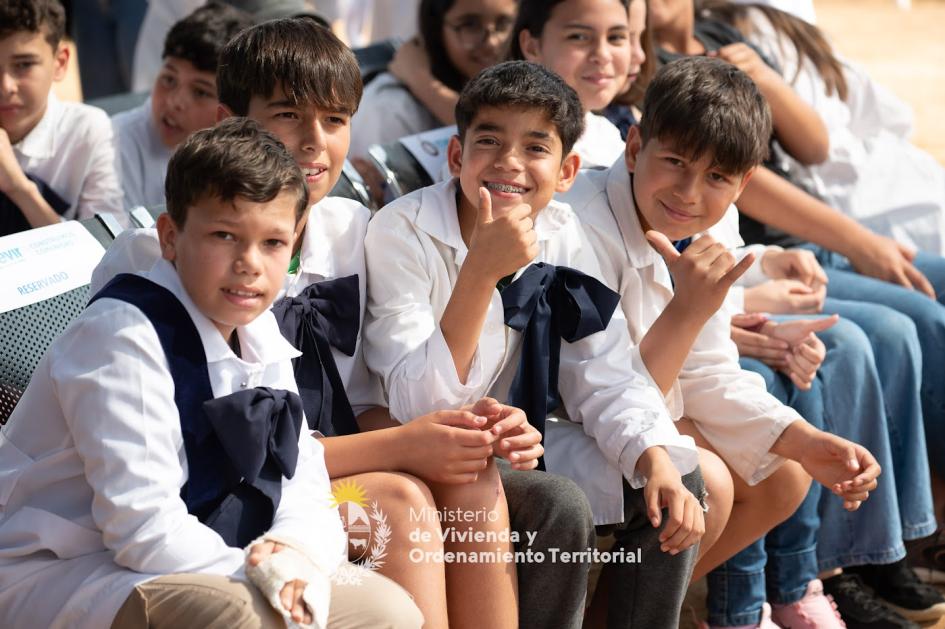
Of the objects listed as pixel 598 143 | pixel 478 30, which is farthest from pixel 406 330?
pixel 478 30

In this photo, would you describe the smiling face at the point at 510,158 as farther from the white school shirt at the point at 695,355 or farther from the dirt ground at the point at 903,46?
the dirt ground at the point at 903,46

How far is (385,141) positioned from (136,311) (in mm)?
1939

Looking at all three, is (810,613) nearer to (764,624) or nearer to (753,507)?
(764,624)

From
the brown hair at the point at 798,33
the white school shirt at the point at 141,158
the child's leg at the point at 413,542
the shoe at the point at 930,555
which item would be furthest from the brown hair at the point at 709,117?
the white school shirt at the point at 141,158

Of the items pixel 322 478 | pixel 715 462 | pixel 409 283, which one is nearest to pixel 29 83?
pixel 409 283

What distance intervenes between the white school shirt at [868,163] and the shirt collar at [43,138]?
80.6 inches

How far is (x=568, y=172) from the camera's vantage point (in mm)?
2742

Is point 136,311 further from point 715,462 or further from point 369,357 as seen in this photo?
point 715,462

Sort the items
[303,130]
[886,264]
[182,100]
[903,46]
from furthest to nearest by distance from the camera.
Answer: [903,46], [886,264], [182,100], [303,130]

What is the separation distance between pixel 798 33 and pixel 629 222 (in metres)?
1.68

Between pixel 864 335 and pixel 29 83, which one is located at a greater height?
pixel 29 83

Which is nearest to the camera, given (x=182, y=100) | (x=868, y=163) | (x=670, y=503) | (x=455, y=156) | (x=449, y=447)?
(x=449, y=447)

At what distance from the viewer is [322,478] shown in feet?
7.25

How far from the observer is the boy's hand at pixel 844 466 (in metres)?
2.62
